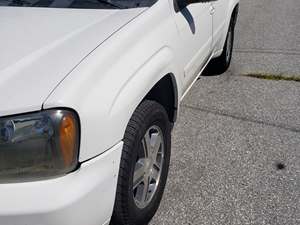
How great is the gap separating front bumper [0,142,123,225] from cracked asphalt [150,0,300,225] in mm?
919

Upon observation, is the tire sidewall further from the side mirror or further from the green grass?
the green grass

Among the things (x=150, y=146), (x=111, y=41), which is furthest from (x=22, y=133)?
(x=150, y=146)

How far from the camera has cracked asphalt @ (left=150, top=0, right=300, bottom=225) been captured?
2592mm

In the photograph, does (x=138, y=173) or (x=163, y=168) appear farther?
(x=163, y=168)

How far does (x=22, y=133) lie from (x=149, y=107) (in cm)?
82

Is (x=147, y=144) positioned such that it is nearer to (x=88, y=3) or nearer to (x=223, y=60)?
(x=88, y=3)

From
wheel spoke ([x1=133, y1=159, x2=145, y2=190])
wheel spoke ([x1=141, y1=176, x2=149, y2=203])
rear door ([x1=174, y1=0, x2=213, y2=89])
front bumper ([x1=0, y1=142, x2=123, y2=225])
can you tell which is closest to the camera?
front bumper ([x1=0, y1=142, x2=123, y2=225])

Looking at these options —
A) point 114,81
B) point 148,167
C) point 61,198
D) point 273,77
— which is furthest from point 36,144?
point 273,77

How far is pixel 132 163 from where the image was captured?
2012 millimetres

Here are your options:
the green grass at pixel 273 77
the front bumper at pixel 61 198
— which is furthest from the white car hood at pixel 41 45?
the green grass at pixel 273 77

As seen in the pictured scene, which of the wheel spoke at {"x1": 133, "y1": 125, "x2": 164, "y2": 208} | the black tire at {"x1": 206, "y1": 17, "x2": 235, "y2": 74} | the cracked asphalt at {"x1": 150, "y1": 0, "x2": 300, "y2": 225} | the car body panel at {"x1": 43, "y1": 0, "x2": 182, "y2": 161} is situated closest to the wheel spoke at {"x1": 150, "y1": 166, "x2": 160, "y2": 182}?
the wheel spoke at {"x1": 133, "y1": 125, "x2": 164, "y2": 208}

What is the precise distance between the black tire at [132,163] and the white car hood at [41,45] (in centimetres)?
46

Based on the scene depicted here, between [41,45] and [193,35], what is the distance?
132 cm

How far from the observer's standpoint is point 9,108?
1575mm
